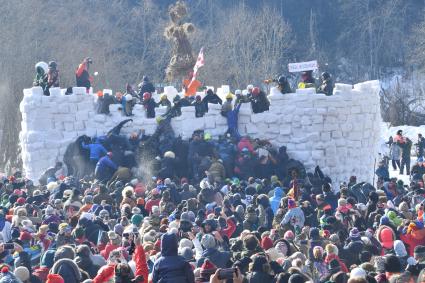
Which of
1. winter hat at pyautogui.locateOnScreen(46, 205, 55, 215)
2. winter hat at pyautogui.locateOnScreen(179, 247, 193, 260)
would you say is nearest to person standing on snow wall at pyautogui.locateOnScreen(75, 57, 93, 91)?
winter hat at pyautogui.locateOnScreen(46, 205, 55, 215)

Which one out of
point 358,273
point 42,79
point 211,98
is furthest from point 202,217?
point 42,79

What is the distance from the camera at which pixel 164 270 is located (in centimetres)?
1546

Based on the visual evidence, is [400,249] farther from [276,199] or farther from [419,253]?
[276,199]

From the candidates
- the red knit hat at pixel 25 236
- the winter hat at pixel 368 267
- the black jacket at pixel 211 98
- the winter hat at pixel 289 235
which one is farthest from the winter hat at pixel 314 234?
the black jacket at pixel 211 98

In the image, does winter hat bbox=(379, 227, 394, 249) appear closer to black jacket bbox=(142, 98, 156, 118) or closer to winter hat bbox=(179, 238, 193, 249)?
winter hat bbox=(179, 238, 193, 249)

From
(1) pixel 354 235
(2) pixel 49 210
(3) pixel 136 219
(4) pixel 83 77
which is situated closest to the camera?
(1) pixel 354 235

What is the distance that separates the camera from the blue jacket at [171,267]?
605 inches

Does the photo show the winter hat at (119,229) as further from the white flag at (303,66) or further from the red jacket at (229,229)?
the white flag at (303,66)

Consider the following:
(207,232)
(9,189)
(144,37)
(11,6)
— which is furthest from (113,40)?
(207,232)

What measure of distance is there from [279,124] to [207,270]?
16.3 metres

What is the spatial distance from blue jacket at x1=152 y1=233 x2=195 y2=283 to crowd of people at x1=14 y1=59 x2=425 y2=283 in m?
0.01

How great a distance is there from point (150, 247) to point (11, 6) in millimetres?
35044

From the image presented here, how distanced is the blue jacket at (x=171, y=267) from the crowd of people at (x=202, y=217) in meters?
0.01

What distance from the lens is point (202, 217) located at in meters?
21.9
